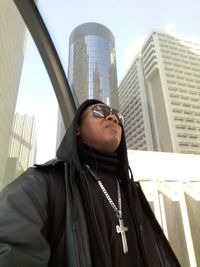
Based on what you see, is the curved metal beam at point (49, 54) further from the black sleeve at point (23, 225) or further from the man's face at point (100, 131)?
the black sleeve at point (23, 225)

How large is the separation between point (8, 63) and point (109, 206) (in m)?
2.58

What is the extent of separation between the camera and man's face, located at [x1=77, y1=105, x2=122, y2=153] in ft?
3.81

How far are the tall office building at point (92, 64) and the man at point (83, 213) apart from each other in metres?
2.35

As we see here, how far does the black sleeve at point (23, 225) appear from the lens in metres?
0.49

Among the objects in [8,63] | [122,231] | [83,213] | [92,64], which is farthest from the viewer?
[92,64]

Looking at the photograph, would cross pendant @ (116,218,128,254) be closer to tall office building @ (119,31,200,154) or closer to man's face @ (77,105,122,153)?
man's face @ (77,105,122,153)

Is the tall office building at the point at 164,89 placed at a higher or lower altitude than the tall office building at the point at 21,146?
higher

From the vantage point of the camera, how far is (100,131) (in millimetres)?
1197

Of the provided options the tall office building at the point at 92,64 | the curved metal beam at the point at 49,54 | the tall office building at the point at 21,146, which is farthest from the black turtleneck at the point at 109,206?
the tall office building at the point at 92,64

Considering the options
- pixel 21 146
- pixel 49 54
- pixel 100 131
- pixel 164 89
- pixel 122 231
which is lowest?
pixel 122 231

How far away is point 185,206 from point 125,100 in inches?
87.7

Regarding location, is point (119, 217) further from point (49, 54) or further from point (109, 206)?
point (49, 54)

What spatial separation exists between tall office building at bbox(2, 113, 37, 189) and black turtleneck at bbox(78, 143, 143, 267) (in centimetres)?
133

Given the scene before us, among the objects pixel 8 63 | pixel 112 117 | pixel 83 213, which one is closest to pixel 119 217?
pixel 83 213
